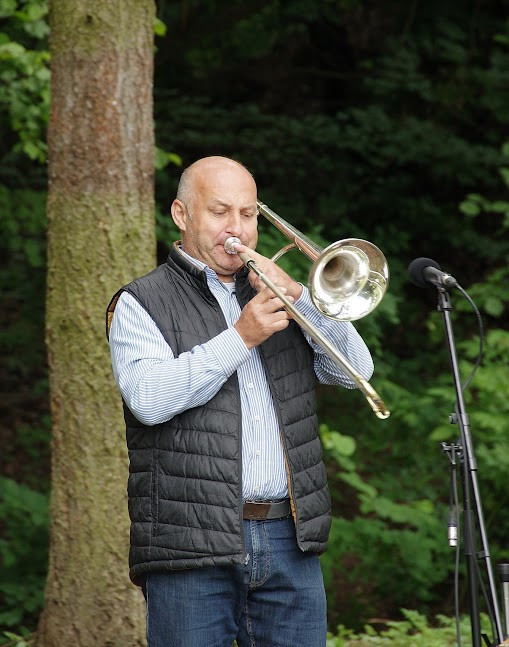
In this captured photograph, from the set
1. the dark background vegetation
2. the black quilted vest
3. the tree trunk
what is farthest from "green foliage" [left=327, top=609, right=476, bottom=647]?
the black quilted vest

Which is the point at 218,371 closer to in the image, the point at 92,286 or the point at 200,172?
the point at 200,172

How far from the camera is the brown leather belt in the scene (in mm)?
2652

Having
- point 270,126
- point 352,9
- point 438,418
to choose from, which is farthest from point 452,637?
point 352,9

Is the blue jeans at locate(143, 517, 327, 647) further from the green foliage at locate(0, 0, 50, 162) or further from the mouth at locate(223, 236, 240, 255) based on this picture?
the green foliage at locate(0, 0, 50, 162)

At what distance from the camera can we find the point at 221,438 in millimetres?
2605

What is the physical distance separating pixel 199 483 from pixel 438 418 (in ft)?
12.1

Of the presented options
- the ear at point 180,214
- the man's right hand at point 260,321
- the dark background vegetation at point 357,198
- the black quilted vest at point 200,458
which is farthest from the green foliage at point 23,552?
the man's right hand at point 260,321

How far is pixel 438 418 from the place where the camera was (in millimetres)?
6039

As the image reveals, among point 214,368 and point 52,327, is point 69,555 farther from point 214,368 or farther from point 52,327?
point 214,368

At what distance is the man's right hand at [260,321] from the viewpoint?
8.46 feet

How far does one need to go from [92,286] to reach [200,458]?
68.4 inches

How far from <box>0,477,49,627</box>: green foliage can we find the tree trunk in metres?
1.19

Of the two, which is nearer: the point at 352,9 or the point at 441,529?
the point at 441,529

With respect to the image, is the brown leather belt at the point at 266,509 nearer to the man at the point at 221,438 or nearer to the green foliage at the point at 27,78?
the man at the point at 221,438
